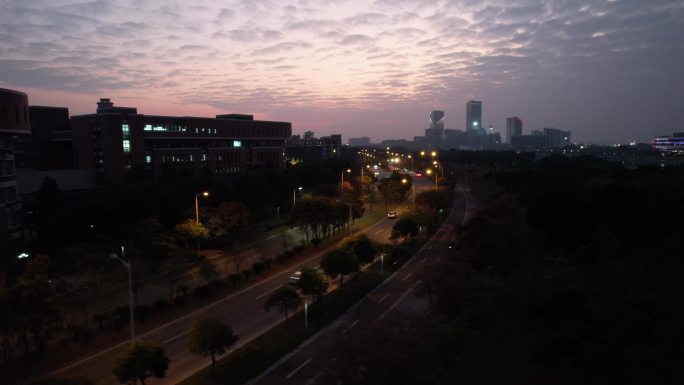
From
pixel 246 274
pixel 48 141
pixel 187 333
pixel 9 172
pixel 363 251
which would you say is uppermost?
pixel 48 141

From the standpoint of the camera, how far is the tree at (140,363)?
12.9 metres

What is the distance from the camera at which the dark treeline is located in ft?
39.4

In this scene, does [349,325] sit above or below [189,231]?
below

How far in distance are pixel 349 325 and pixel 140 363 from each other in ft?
26.3

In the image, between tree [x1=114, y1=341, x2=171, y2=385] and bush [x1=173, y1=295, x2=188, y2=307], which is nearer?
tree [x1=114, y1=341, x2=171, y2=385]

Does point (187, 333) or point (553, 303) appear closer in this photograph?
point (553, 303)

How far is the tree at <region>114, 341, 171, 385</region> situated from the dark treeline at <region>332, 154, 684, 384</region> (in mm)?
5508

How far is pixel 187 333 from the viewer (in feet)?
60.4

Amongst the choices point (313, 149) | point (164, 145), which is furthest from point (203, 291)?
point (313, 149)

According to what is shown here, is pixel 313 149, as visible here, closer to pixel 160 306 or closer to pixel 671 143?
pixel 671 143

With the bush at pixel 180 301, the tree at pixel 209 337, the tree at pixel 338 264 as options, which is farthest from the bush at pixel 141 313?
the tree at pixel 338 264

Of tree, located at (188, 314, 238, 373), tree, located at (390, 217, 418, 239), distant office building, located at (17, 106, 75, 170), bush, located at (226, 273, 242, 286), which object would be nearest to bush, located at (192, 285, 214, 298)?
bush, located at (226, 273, 242, 286)

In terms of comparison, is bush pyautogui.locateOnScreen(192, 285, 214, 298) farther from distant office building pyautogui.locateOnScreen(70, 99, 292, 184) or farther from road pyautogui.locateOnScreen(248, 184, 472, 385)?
distant office building pyautogui.locateOnScreen(70, 99, 292, 184)

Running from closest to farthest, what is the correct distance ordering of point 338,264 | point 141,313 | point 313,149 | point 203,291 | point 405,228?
point 141,313
point 203,291
point 338,264
point 405,228
point 313,149
